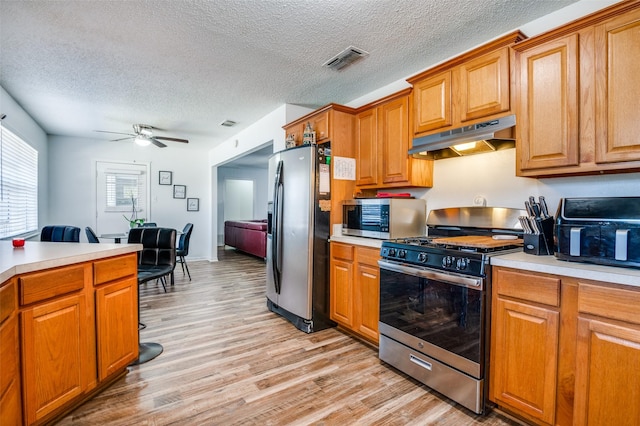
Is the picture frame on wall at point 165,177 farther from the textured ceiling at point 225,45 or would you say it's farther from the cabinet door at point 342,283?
the cabinet door at point 342,283

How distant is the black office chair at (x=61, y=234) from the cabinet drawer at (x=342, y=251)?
2.95m

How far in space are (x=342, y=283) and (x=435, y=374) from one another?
44.2 inches

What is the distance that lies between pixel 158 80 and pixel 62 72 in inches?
33.0

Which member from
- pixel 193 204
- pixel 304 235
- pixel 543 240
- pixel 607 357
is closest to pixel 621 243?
pixel 543 240

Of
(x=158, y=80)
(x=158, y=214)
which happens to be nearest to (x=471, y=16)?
(x=158, y=80)

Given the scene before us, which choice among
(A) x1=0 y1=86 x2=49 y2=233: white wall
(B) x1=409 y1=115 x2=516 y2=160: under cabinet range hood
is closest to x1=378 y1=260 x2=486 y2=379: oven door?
(B) x1=409 y1=115 x2=516 y2=160: under cabinet range hood

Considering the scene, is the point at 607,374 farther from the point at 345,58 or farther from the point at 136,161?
the point at 136,161

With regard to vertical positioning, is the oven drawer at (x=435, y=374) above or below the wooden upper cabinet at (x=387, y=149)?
below

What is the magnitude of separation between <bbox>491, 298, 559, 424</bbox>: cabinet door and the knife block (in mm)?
368

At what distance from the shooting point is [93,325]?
5.98ft

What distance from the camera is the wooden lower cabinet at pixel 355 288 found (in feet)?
8.26

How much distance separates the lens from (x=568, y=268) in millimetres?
1438

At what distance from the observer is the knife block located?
5.81ft

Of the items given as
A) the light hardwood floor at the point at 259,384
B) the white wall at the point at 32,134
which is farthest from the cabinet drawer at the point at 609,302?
the white wall at the point at 32,134
